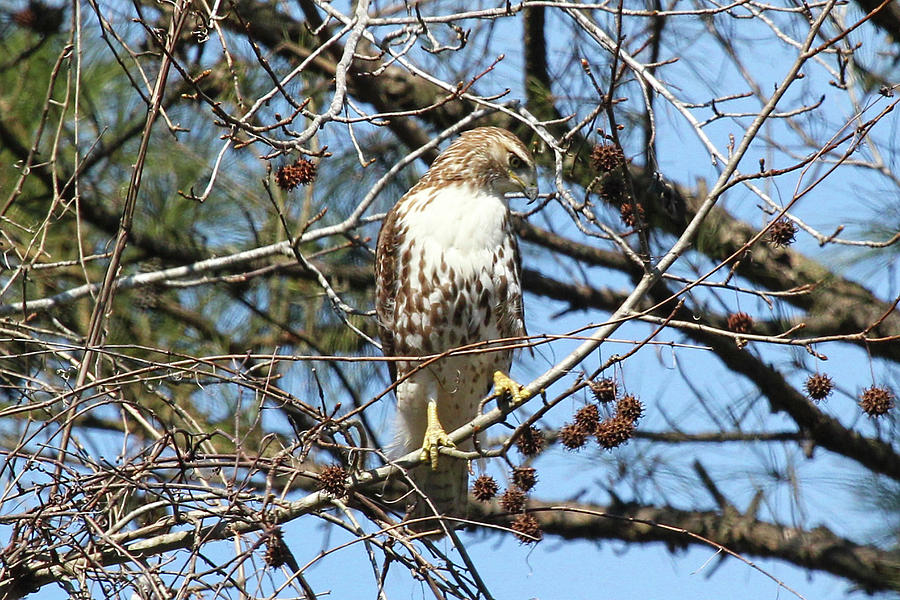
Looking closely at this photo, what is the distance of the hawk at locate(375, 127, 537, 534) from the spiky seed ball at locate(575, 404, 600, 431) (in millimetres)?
974

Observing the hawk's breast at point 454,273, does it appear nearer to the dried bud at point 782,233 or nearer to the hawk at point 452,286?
the hawk at point 452,286

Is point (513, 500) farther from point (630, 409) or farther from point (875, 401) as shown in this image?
point (875, 401)

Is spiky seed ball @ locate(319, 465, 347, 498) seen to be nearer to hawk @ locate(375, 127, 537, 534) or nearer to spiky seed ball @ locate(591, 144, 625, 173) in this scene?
hawk @ locate(375, 127, 537, 534)

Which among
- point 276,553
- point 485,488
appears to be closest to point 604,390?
point 485,488

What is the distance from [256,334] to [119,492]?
2.65 meters

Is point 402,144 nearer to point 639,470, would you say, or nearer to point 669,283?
point 669,283

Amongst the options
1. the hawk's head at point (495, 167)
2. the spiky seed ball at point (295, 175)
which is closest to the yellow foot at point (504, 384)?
the hawk's head at point (495, 167)

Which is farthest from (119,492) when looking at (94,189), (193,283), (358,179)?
(358,179)

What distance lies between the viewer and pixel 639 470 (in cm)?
586

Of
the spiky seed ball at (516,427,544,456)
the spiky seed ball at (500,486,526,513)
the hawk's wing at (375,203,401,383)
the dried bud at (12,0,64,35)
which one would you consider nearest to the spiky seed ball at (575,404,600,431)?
the spiky seed ball at (516,427,544,456)

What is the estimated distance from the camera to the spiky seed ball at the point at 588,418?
3.23m

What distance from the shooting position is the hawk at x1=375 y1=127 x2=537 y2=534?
4.43 m

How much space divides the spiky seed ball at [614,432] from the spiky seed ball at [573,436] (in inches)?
3.4

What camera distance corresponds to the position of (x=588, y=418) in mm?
3242
